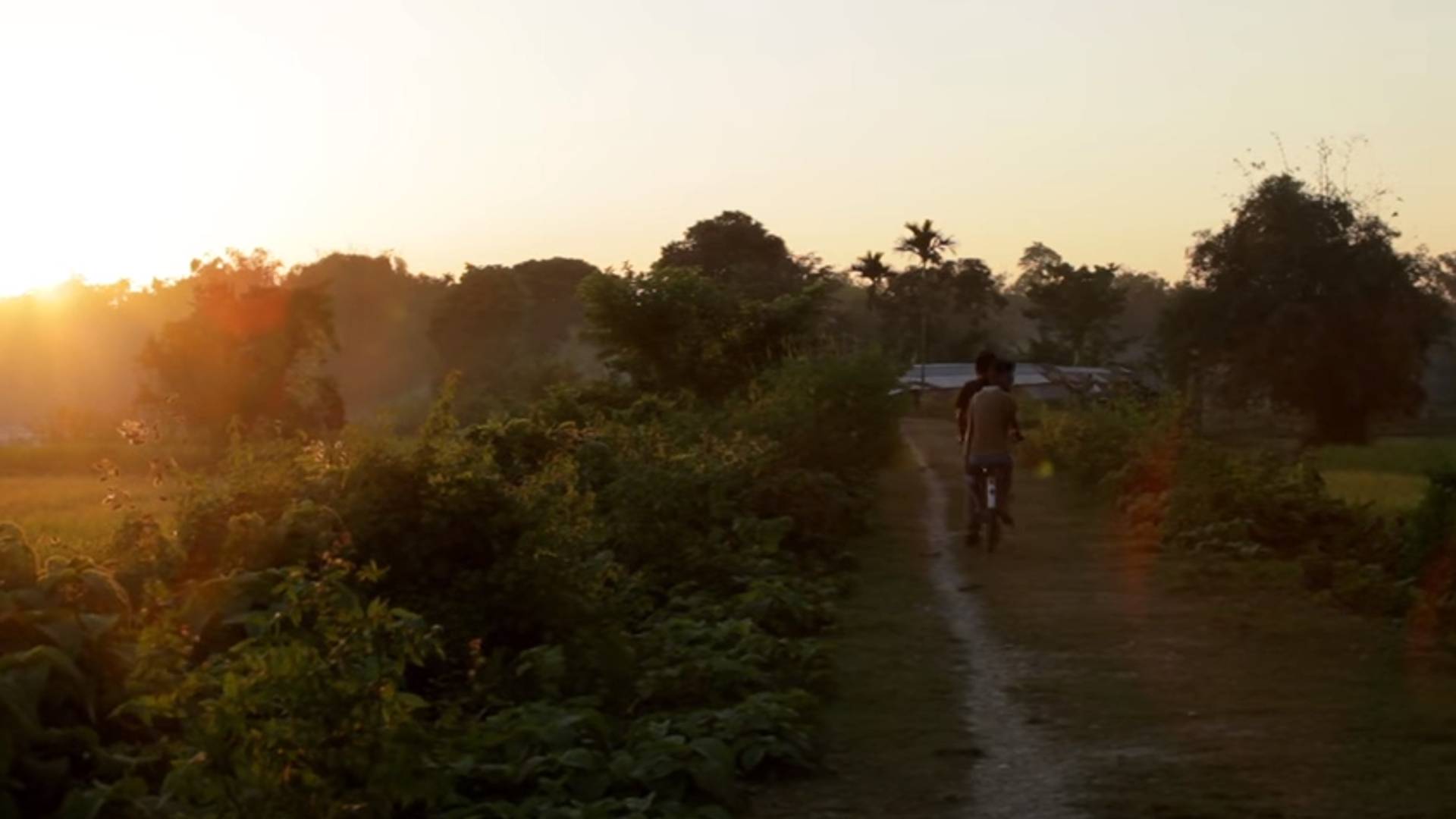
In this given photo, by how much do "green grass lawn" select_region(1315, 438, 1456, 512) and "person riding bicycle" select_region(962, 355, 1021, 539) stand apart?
5390 millimetres

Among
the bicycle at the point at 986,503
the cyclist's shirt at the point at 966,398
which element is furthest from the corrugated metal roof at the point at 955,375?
the bicycle at the point at 986,503

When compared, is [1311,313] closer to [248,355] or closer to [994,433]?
[248,355]

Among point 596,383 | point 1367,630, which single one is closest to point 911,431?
point 596,383

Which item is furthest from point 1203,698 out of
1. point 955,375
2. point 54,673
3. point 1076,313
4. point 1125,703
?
point 1076,313

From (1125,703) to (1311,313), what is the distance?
178ft

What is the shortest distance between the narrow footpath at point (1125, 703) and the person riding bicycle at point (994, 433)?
4.31 feet

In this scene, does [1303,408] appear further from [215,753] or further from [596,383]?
[215,753]

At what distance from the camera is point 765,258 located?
72.5 meters

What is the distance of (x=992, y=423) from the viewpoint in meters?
16.5

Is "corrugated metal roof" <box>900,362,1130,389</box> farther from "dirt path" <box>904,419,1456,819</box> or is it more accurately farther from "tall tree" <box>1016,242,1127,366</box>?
"dirt path" <box>904,419,1456,819</box>

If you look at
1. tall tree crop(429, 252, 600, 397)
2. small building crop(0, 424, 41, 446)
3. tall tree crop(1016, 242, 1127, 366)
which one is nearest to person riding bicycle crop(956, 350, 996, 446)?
tall tree crop(429, 252, 600, 397)

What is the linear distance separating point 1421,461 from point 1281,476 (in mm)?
26606

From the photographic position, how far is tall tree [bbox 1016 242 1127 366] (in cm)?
9856

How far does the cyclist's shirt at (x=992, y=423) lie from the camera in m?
16.4
